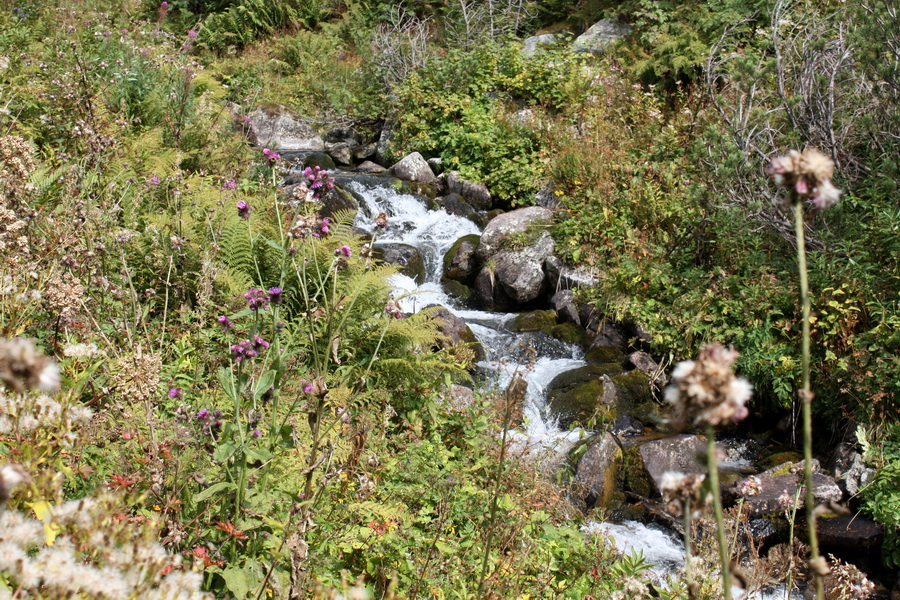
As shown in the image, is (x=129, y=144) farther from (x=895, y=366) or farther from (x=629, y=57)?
(x=629, y=57)

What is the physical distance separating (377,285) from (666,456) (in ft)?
7.93

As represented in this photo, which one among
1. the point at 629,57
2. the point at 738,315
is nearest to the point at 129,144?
the point at 738,315

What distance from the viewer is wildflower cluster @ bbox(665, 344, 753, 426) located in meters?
0.78

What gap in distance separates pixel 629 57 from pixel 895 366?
7258 millimetres

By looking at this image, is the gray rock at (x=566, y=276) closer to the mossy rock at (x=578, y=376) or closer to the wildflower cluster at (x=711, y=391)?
the mossy rock at (x=578, y=376)

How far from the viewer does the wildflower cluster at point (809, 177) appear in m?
0.87

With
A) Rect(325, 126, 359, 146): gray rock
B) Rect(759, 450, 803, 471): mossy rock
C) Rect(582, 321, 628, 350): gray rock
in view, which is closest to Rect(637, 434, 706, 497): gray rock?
Rect(759, 450, 803, 471): mossy rock

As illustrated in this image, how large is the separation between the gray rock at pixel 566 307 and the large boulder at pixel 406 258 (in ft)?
5.17

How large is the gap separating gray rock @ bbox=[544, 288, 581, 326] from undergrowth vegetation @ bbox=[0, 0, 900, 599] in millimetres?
342

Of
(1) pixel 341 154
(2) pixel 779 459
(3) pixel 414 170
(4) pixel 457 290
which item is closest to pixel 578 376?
(2) pixel 779 459

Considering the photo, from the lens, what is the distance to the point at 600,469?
462 cm

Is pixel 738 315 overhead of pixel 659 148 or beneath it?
beneath

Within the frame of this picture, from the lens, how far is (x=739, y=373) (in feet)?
17.3

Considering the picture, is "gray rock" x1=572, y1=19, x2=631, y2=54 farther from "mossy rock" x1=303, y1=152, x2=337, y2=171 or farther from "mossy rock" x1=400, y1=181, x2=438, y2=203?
"mossy rock" x1=303, y1=152, x2=337, y2=171
